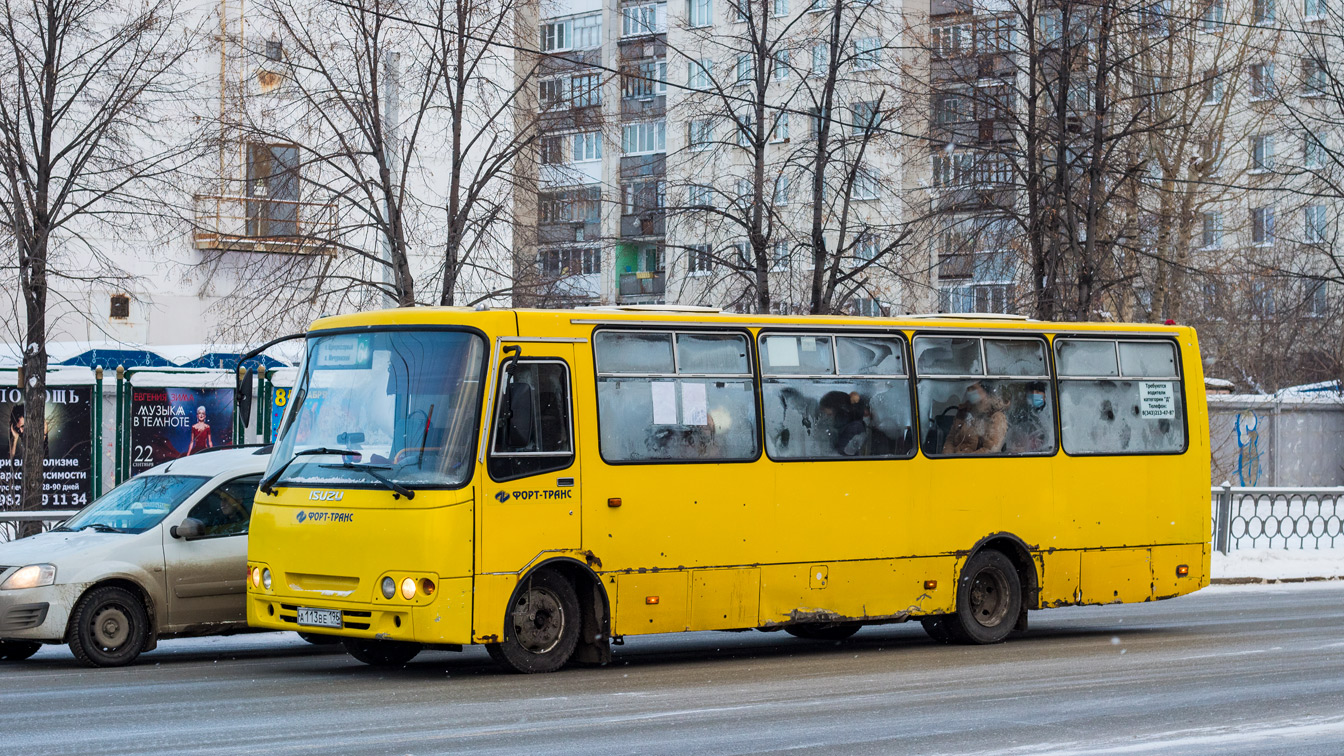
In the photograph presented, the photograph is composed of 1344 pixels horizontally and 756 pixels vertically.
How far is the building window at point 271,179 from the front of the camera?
20844 millimetres

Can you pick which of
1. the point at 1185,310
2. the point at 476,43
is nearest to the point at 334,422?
the point at 476,43

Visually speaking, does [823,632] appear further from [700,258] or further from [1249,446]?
[1249,446]

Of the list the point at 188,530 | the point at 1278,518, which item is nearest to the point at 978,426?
the point at 188,530

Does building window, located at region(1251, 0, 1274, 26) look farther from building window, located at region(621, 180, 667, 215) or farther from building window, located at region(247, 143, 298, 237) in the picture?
building window, located at region(247, 143, 298, 237)

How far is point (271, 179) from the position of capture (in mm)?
21000

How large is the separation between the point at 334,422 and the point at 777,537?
12.0 feet

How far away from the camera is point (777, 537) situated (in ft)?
45.2

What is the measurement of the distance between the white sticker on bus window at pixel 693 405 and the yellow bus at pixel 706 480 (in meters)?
0.02

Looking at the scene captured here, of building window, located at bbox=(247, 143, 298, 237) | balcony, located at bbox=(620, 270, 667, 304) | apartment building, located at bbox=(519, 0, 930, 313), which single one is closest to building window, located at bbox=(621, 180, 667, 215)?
apartment building, located at bbox=(519, 0, 930, 313)

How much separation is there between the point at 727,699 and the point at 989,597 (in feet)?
16.3

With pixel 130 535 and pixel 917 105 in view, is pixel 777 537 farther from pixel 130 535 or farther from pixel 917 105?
pixel 917 105

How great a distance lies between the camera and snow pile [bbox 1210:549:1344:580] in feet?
77.6

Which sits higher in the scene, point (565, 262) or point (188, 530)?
point (565, 262)

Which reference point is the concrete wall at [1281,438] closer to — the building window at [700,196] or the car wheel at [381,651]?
the building window at [700,196]
